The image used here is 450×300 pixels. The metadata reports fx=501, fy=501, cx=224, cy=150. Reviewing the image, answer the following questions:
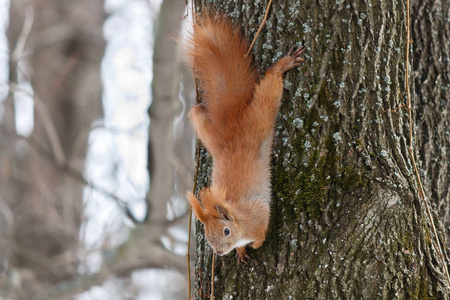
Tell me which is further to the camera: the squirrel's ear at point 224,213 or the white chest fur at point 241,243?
the squirrel's ear at point 224,213

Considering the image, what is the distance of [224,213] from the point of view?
2.15 meters

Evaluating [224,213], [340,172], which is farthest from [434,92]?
[224,213]

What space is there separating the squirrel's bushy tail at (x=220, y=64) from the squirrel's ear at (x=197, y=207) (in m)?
0.38

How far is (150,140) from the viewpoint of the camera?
3.55 meters

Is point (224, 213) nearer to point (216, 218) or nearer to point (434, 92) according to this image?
point (216, 218)

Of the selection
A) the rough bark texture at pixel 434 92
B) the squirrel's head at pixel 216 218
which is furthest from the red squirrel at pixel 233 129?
the rough bark texture at pixel 434 92

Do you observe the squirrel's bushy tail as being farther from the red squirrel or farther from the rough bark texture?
the rough bark texture

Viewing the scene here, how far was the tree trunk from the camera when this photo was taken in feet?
5.87

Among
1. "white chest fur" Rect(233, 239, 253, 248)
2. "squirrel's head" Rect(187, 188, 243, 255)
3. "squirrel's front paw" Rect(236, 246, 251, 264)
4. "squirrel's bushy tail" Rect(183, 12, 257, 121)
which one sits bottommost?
"squirrel's front paw" Rect(236, 246, 251, 264)

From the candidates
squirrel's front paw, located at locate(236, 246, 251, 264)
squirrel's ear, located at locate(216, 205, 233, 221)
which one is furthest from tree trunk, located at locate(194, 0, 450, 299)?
squirrel's ear, located at locate(216, 205, 233, 221)

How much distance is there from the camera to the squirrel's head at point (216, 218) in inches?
81.1

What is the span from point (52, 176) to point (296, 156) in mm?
5698

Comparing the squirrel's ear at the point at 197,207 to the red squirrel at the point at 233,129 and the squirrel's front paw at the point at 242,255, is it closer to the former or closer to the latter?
the red squirrel at the point at 233,129

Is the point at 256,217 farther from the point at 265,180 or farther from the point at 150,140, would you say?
the point at 150,140
